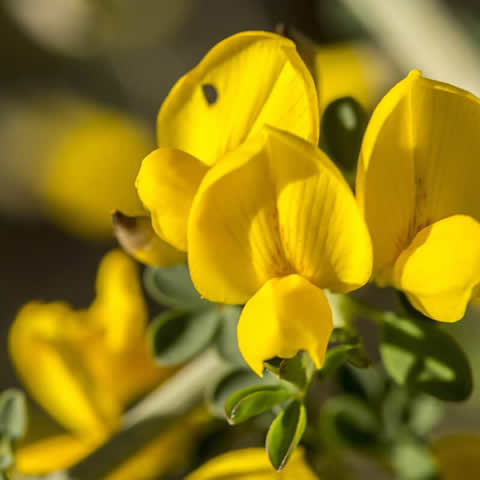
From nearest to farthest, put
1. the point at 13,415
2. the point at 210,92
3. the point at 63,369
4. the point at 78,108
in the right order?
the point at 13,415 < the point at 63,369 < the point at 210,92 < the point at 78,108

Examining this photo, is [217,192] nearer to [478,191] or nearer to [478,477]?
[478,191]

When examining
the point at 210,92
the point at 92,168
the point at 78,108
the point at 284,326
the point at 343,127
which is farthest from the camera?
the point at 78,108

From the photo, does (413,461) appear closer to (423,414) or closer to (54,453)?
(423,414)

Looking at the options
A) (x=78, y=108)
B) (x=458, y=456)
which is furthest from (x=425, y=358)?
(x=78, y=108)

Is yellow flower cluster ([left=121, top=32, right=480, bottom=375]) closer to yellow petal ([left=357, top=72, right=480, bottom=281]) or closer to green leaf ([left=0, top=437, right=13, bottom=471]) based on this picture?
yellow petal ([left=357, top=72, right=480, bottom=281])

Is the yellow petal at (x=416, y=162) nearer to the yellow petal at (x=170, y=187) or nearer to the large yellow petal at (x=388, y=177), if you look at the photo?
the large yellow petal at (x=388, y=177)

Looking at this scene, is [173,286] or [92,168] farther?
[92,168]

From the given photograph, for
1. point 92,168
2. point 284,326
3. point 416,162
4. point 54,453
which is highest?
point 416,162
